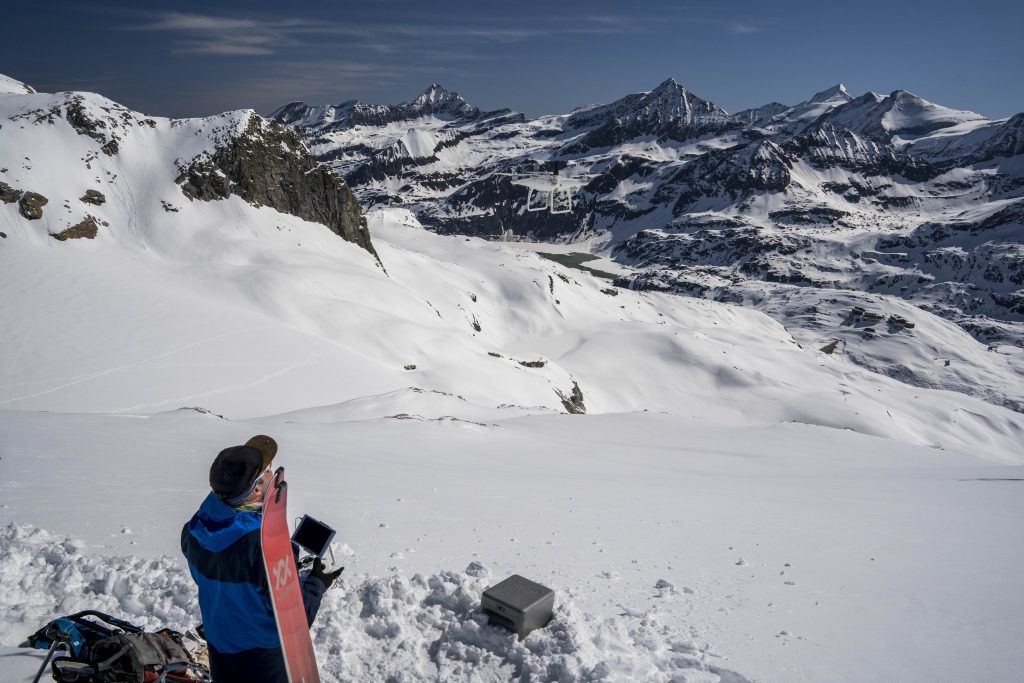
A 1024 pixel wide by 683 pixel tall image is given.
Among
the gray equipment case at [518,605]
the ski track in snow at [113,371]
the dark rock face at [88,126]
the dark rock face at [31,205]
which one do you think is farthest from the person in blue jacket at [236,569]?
Answer: the dark rock face at [88,126]

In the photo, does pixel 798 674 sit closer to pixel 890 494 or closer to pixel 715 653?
pixel 715 653

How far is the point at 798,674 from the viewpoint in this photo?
5160 millimetres

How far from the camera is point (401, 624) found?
568 centimetres

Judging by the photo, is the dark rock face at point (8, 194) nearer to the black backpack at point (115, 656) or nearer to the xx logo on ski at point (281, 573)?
the black backpack at point (115, 656)

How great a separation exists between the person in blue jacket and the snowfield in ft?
5.85

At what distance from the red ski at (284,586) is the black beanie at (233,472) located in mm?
159

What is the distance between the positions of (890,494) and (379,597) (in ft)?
40.5

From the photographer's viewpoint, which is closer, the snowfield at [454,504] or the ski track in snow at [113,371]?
the snowfield at [454,504]

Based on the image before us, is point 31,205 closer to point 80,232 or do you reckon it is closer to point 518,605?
point 80,232

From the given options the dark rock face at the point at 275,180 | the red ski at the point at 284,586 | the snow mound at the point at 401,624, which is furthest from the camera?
the dark rock face at the point at 275,180

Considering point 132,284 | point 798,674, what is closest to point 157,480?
point 798,674

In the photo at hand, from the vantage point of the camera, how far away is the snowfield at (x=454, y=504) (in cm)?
Result: 557

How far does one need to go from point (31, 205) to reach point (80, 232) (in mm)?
3320

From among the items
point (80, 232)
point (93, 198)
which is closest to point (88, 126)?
point (93, 198)
